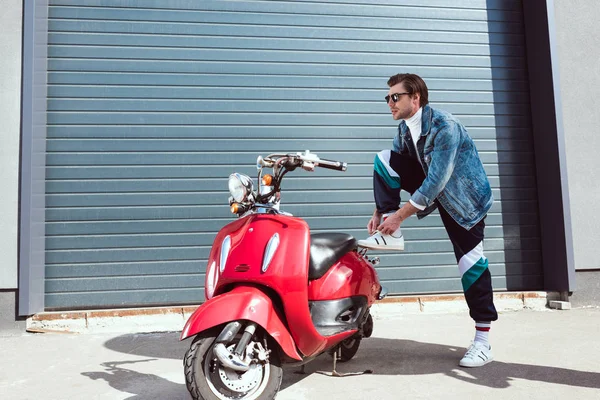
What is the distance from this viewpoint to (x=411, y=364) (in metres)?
2.93

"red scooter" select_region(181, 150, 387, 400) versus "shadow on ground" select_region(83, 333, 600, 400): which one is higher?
"red scooter" select_region(181, 150, 387, 400)

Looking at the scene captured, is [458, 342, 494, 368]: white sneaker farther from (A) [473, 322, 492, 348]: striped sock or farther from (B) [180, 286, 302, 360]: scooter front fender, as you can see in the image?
(B) [180, 286, 302, 360]: scooter front fender

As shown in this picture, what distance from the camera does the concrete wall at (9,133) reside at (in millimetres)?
4156

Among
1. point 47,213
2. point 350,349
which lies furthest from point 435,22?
point 47,213

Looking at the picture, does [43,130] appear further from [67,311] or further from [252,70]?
[252,70]

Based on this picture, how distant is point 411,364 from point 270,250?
1330 mm

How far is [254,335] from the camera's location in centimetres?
208

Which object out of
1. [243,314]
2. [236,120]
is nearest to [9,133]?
[236,120]

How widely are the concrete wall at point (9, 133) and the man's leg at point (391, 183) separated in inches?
123

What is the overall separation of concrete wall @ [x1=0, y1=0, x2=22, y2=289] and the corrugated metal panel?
327mm

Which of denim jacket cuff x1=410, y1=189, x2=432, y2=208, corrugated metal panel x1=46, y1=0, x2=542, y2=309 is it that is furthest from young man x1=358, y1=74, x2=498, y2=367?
corrugated metal panel x1=46, y1=0, x2=542, y2=309

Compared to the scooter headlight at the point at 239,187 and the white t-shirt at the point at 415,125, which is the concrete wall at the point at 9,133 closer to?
the scooter headlight at the point at 239,187

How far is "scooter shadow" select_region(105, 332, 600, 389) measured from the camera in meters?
2.59

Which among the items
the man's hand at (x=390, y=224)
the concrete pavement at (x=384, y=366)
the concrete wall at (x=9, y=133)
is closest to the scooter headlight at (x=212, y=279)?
the concrete pavement at (x=384, y=366)
